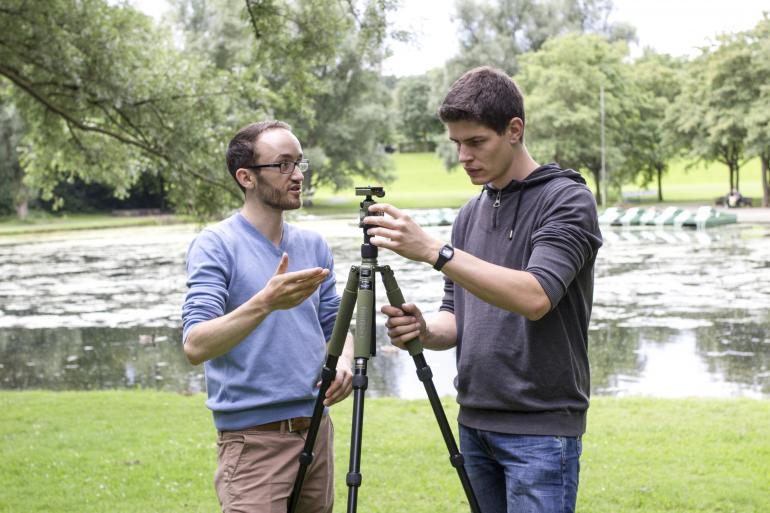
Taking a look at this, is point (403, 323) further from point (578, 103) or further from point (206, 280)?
point (578, 103)

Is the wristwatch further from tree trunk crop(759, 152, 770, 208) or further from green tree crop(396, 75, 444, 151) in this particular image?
green tree crop(396, 75, 444, 151)

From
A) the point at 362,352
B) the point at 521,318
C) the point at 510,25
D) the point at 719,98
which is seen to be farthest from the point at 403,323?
the point at 510,25

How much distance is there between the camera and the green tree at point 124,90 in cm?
1025

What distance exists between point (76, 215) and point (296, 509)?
55.6 metres

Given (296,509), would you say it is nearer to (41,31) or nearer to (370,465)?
(370,465)

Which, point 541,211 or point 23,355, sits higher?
point 541,211

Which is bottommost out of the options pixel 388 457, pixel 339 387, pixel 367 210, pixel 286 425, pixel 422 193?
pixel 388 457

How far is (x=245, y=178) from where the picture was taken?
129 inches

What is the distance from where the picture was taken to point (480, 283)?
8.22ft

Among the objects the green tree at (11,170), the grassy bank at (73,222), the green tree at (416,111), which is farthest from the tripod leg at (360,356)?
the green tree at (416,111)

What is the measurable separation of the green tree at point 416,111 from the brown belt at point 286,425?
281 feet

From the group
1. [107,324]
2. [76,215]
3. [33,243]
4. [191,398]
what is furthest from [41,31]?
[76,215]

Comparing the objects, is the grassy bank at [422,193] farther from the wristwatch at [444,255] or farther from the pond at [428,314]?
the wristwatch at [444,255]

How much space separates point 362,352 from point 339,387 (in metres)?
0.35
